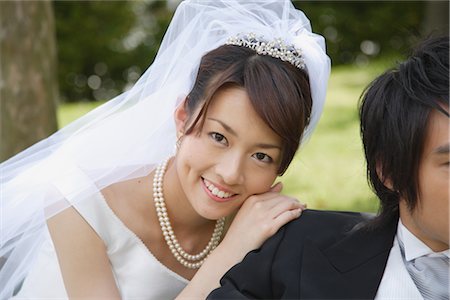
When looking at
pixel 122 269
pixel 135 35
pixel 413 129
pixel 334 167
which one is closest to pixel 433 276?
pixel 413 129

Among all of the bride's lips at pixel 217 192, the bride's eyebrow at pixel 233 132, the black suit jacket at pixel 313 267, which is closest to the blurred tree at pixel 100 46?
the bride's lips at pixel 217 192

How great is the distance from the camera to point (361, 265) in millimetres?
2520

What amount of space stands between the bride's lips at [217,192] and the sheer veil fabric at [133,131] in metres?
0.45

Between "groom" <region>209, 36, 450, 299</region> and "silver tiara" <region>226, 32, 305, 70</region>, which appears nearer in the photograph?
"groom" <region>209, 36, 450, 299</region>

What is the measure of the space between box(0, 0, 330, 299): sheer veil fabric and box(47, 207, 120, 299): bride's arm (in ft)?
0.25

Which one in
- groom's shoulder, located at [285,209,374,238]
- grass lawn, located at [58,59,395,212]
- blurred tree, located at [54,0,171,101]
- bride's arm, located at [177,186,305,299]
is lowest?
blurred tree, located at [54,0,171,101]

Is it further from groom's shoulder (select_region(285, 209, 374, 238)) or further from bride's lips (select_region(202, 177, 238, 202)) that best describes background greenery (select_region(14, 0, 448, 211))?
groom's shoulder (select_region(285, 209, 374, 238))

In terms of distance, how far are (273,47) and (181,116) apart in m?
0.48

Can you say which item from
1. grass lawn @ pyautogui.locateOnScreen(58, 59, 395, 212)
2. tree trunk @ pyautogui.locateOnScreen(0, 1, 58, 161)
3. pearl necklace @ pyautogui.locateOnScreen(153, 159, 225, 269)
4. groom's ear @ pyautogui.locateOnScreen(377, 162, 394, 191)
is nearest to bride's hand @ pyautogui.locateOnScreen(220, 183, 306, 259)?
groom's ear @ pyautogui.locateOnScreen(377, 162, 394, 191)

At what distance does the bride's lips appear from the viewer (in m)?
2.84

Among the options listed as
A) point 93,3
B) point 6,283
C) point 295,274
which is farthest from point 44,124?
point 93,3

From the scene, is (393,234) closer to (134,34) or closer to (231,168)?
(231,168)

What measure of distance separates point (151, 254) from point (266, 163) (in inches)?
31.1

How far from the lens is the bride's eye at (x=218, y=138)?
2.77m
